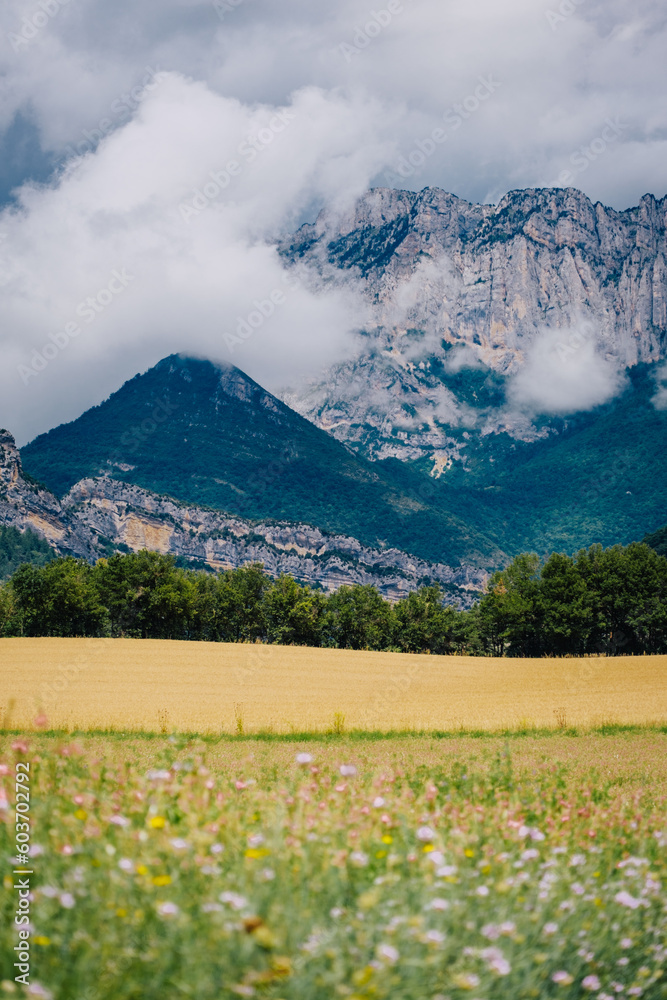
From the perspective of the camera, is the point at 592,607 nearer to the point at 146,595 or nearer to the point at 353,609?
the point at 353,609

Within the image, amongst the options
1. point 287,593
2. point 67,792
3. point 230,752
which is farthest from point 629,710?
point 287,593

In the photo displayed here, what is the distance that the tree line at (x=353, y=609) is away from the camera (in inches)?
3356

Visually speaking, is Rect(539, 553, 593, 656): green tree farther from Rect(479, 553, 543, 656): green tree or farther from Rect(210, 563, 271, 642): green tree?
Rect(210, 563, 271, 642): green tree

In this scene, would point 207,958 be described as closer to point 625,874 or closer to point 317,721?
point 625,874

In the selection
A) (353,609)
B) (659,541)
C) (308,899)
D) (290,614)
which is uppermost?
(659,541)

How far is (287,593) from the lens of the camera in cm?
9744

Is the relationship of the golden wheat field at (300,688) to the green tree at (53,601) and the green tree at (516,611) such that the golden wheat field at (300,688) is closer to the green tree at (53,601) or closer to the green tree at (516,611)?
the green tree at (516,611)

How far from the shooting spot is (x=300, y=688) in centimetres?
4591

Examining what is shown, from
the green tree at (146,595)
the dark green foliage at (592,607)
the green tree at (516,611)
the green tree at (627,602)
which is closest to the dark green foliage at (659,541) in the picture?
the green tree at (516,611)

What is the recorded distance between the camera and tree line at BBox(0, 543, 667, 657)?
85250 millimetres

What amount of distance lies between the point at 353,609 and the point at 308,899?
330 feet

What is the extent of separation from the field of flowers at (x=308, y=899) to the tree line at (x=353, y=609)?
273 feet

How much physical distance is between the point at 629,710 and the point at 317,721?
665 inches

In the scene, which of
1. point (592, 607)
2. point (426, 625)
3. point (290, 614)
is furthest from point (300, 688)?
point (426, 625)
